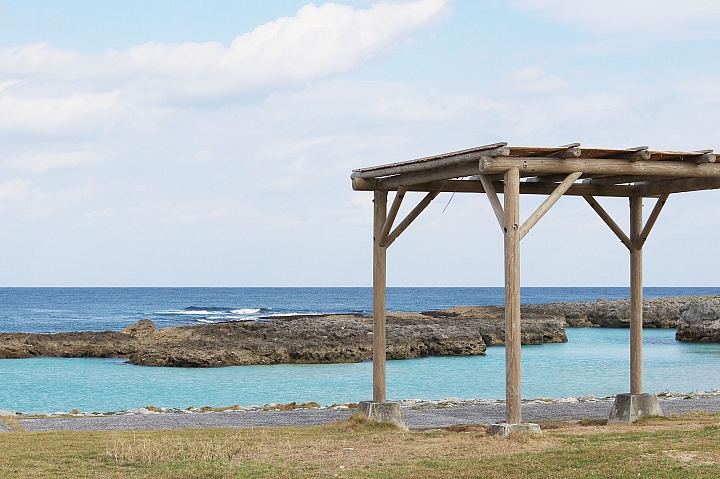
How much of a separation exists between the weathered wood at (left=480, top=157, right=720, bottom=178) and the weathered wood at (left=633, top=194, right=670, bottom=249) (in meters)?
1.71

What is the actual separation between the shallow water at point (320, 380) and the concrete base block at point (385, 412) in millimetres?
9821

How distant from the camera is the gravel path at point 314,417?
47.7 ft

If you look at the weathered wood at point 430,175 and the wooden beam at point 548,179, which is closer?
the weathered wood at point 430,175

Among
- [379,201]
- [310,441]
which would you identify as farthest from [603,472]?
[379,201]

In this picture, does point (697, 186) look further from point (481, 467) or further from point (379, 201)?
point (481, 467)

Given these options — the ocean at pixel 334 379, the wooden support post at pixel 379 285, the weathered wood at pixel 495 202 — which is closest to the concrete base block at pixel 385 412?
the wooden support post at pixel 379 285

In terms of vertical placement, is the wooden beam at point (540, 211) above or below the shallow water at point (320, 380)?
above

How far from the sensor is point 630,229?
49.1 feet

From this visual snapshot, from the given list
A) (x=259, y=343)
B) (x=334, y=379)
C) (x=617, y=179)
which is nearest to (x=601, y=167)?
(x=617, y=179)

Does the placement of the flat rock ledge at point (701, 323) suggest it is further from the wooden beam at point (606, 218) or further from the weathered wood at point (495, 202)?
the weathered wood at point (495, 202)

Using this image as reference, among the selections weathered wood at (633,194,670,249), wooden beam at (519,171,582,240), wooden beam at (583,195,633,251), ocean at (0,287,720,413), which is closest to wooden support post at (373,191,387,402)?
wooden beam at (519,171,582,240)

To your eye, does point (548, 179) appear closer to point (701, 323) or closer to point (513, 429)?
point (513, 429)

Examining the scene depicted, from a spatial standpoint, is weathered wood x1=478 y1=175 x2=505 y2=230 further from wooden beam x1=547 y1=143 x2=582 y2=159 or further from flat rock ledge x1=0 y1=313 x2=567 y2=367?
flat rock ledge x1=0 y1=313 x2=567 y2=367

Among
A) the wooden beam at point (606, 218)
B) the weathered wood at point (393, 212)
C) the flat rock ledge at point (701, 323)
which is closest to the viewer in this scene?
the weathered wood at point (393, 212)
